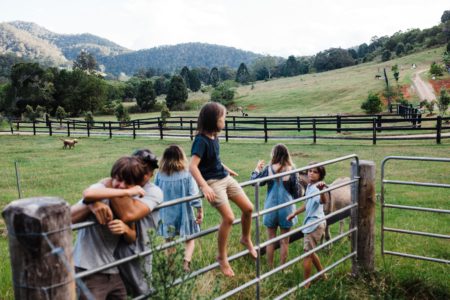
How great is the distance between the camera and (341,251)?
6348mm

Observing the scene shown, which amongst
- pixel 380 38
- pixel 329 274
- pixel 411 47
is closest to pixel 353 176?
pixel 329 274

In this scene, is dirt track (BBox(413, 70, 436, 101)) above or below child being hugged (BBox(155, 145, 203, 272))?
above

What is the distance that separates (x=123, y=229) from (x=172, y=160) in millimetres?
2499

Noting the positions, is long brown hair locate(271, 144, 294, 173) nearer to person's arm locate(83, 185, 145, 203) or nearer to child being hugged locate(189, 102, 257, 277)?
child being hugged locate(189, 102, 257, 277)

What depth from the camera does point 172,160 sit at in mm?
5359

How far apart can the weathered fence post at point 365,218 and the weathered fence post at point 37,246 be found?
390cm

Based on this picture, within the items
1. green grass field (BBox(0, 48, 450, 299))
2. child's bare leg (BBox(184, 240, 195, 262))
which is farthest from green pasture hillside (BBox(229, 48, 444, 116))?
child's bare leg (BBox(184, 240, 195, 262))

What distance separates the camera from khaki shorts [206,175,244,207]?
12.4 ft

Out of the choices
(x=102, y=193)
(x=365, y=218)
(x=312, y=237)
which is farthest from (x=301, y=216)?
(x=102, y=193)

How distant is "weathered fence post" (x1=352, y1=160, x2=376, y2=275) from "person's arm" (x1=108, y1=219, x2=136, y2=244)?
3195 millimetres

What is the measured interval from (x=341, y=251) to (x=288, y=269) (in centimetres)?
111

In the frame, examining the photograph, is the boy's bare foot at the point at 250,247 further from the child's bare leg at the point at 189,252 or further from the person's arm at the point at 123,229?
the child's bare leg at the point at 189,252

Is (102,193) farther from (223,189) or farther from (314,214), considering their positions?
(314,214)

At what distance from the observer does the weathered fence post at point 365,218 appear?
5422 mm
